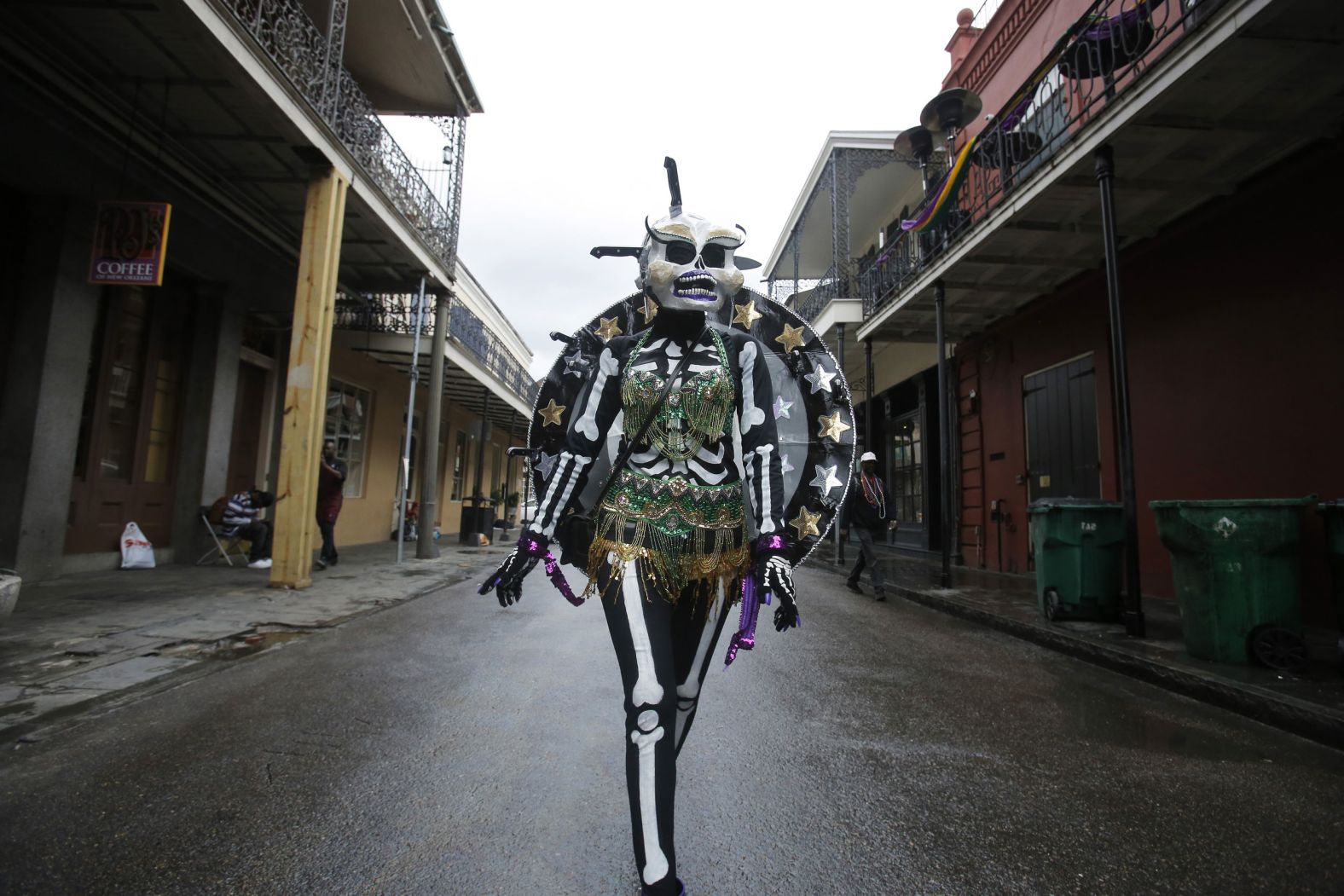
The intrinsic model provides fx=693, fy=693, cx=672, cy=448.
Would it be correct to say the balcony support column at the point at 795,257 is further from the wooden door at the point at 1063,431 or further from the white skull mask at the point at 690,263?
the white skull mask at the point at 690,263

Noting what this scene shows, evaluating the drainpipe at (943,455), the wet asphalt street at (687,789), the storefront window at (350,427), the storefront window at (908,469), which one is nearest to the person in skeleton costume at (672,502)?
the wet asphalt street at (687,789)

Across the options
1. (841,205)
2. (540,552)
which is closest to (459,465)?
(841,205)

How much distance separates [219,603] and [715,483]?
6186 mm

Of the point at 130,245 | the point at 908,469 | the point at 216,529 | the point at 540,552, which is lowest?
the point at 216,529

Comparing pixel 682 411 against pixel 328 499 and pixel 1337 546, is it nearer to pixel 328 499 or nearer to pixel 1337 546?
pixel 1337 546

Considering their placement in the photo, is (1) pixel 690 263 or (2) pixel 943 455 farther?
(2) pixel 943 455

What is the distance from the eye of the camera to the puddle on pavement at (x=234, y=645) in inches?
180

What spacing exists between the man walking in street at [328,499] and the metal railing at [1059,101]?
888cm

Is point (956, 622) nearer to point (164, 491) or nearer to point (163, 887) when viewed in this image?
point (163, 887)

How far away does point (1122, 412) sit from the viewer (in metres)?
5.67

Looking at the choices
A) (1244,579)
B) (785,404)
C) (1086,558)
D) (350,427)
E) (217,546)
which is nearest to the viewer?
(785,404)

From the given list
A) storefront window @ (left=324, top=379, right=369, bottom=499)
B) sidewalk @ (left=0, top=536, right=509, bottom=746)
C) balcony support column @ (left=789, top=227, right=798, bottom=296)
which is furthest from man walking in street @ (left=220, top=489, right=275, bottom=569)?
balcony support column @ (left=789, top=227, right=798, bottom=296)

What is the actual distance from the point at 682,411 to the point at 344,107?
29.3 ft

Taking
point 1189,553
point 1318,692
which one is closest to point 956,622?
point 1189,553
